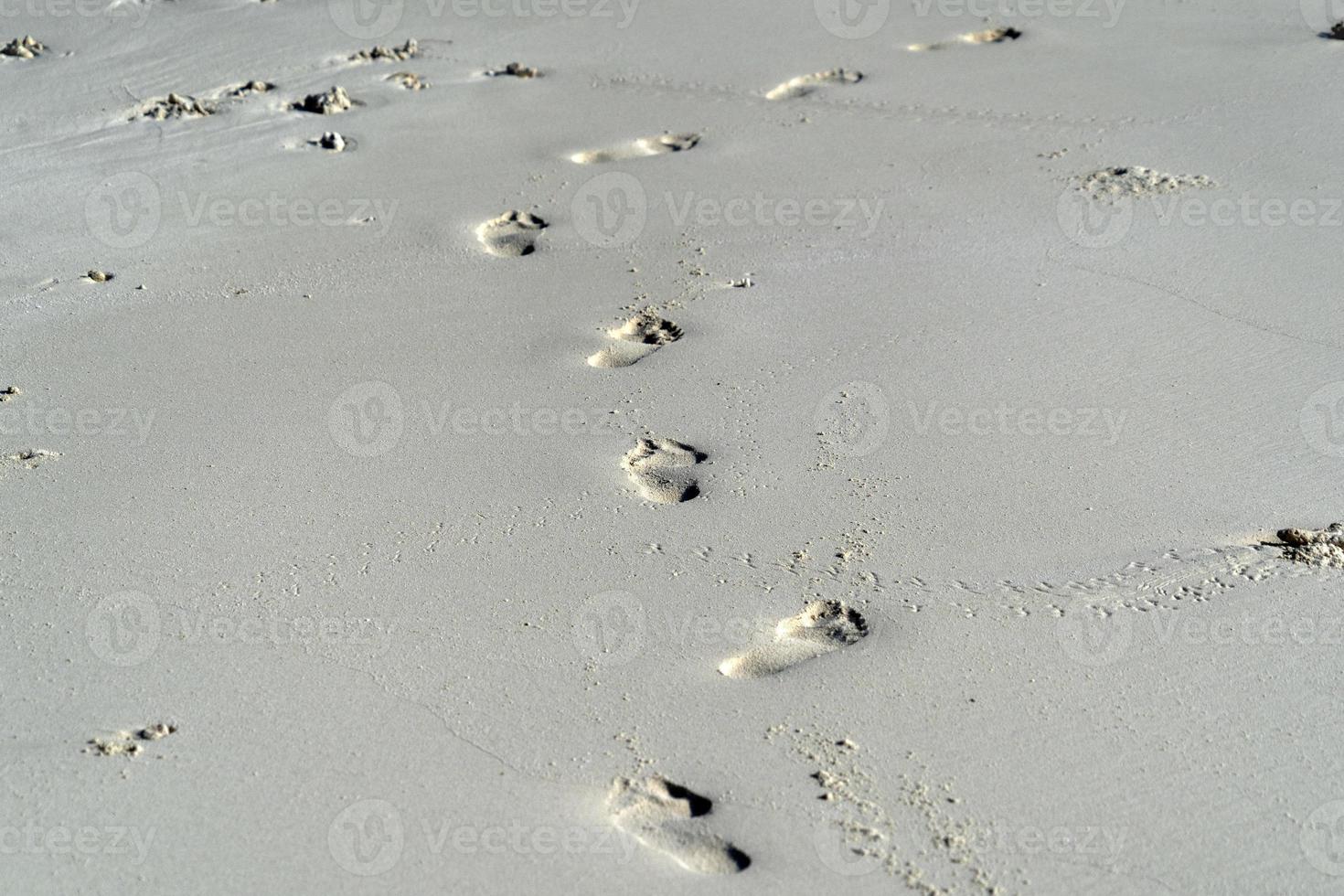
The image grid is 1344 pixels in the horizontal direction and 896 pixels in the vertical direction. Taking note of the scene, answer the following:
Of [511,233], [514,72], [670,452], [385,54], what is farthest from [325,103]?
[670,452]

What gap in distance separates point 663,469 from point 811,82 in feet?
8.47

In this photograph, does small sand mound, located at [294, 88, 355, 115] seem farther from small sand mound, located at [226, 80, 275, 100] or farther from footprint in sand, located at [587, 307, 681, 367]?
footprint in sand, located at [587, 307, 681, 367]

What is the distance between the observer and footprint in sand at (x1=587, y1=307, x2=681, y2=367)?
3.98m

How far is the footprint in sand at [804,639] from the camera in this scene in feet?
9.73

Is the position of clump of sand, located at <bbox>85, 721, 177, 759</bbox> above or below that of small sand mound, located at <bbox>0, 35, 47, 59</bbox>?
below

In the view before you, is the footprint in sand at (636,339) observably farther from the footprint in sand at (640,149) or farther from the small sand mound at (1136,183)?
the small sand mound at (1136,183)

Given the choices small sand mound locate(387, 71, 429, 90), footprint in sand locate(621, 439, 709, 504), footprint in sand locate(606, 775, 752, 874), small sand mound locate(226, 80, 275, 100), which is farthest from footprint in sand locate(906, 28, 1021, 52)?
footprint in sand locate(606, 775, 752, 874)

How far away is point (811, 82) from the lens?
552cm

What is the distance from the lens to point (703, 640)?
10.0 feet

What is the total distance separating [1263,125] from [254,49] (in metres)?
4.08

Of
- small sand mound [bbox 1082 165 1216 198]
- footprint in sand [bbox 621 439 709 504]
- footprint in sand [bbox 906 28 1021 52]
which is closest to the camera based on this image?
footprint in sand [bbox 621 439 709 504]

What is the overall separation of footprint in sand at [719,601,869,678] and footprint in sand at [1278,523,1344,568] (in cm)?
112

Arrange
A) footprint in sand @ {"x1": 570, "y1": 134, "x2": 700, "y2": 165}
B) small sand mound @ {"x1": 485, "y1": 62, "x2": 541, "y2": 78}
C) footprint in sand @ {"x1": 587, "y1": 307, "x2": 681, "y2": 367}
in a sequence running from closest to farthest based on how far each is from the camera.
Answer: footprint in sand @ {"x1": 587, "y1": 307, "x2": 681, "y2": 367} < footprint in sand @ {"x1": 570, "y1": 134, "x2": 700, "y2": 165} < small sand mound @ {"x1": 485, "y1": 62, "x2": 541, "y2": 78}

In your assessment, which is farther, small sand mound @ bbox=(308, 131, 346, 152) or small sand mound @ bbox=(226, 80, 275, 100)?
small sand mound @ bbox=(226, 80, 275, 100)
